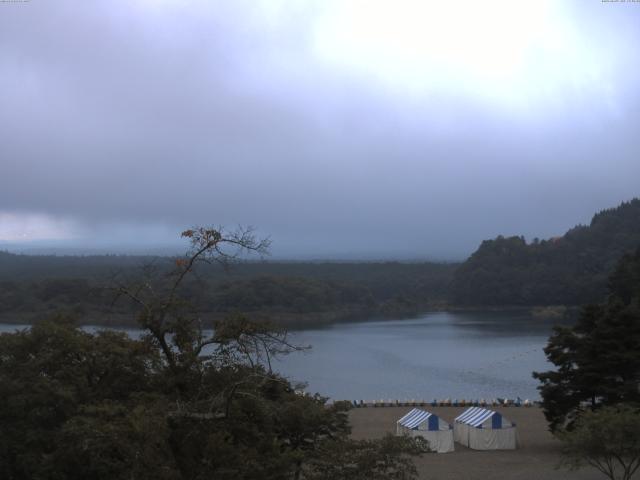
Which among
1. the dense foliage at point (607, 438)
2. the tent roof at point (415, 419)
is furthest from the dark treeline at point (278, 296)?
the dense foliage at point (607, 438)

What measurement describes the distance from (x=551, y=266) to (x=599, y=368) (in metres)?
69.0

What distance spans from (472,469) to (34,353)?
916 centimetres

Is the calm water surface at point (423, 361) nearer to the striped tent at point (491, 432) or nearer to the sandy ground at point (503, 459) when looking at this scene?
the sandy ground at point (503, 459)

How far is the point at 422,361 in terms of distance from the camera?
38.3 m

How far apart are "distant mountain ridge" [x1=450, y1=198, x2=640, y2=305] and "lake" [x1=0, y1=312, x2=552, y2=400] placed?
1685 cm

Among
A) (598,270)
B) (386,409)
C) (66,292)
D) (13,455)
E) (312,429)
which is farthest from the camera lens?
(598,270)

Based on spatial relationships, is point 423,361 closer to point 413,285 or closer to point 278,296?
point 278,296

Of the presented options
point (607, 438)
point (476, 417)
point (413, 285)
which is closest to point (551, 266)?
point (413, 285)

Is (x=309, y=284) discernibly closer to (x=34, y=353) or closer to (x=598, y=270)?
(x=598, y=270)

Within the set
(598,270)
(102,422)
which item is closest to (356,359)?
(102,422)

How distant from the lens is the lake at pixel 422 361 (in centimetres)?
3002

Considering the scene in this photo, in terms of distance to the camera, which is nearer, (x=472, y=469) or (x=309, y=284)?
(x=472, y=469)

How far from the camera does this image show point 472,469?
15.5 meters

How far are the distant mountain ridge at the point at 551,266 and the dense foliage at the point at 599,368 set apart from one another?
53.6 meters
